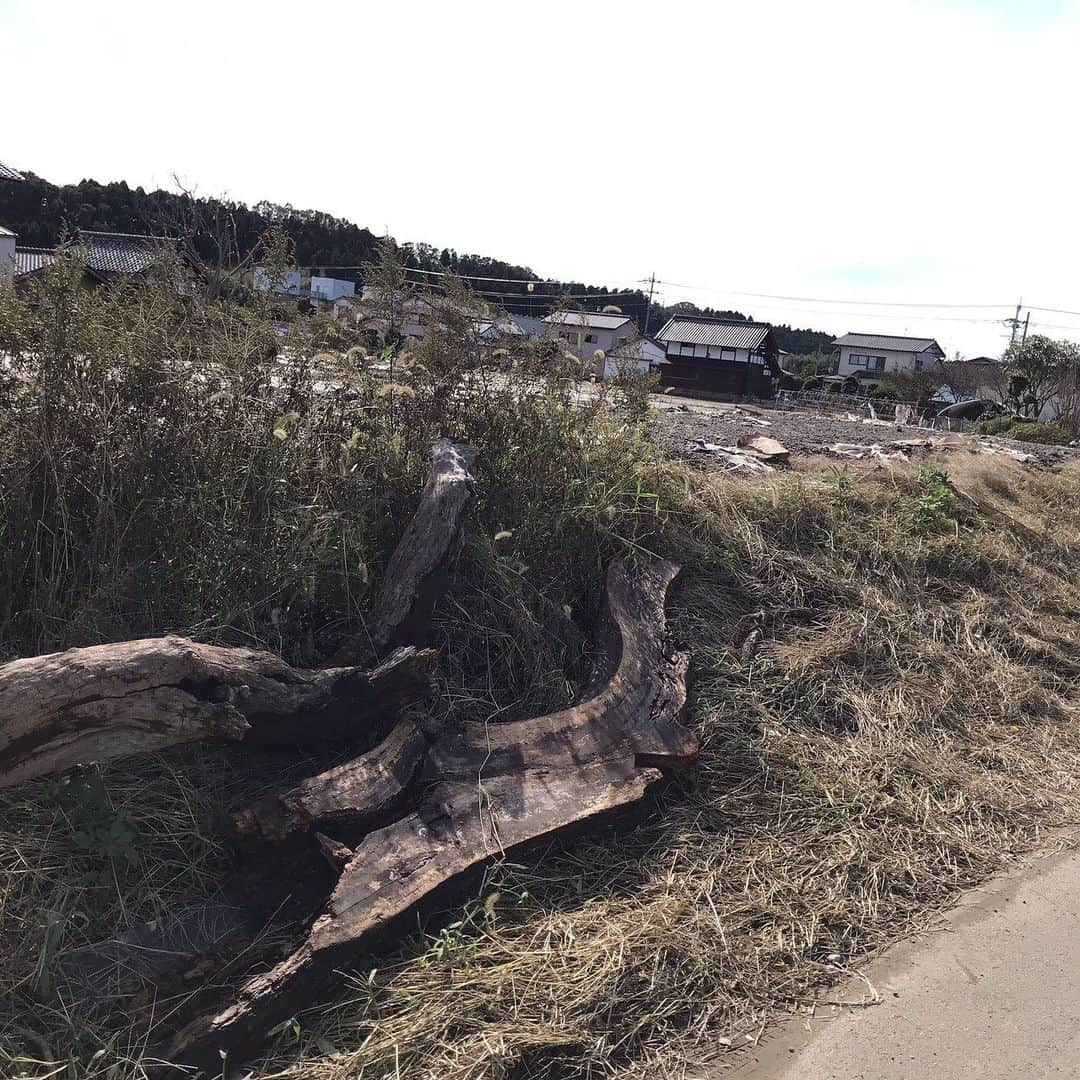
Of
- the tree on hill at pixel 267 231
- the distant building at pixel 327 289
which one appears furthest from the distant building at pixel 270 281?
the distant building at pixel 327 289

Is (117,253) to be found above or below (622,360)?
above

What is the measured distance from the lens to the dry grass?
194 cm

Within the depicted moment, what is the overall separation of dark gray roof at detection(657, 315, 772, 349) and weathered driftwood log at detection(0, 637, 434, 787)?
126ft

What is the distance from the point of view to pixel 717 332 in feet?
134

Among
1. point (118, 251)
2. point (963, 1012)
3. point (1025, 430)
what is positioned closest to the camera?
point (963, 1012)

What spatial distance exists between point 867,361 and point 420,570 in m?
68.9

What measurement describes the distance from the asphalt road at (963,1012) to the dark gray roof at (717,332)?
37864 millimetres

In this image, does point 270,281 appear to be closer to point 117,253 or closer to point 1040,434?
point 117,253

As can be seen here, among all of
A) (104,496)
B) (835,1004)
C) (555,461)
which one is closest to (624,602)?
(555,461)

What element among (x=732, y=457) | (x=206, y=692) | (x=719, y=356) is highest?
(x=719, y=356)

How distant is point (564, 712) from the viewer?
291cm

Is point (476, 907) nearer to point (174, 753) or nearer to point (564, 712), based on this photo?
point (564, 712)

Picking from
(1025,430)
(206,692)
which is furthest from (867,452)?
(1025,430)

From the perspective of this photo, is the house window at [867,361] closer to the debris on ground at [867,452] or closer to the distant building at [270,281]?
the debris on ground at [867,452]
